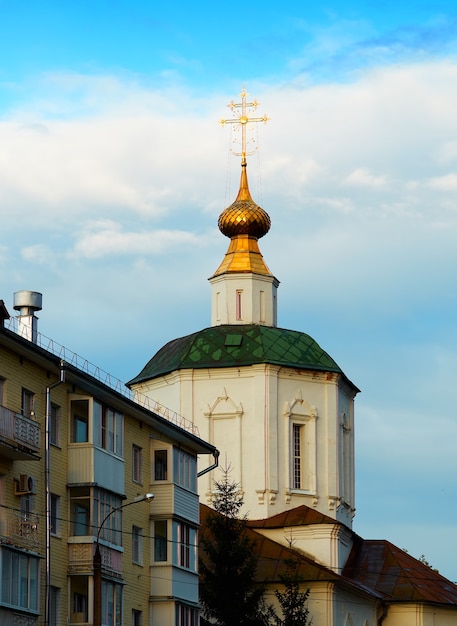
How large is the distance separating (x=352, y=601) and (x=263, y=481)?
17.9 feet

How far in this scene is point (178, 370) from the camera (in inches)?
2493

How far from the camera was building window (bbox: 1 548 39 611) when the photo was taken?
33594 millimetres

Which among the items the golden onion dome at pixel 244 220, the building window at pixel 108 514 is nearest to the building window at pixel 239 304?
the golden onion dome at pixel 244 220

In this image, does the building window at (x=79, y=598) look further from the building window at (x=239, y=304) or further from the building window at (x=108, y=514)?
the building window at (x=239, y=304)

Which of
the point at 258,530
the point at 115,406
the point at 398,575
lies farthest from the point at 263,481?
the point at 115,406

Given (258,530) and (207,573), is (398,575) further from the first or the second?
(207,573)

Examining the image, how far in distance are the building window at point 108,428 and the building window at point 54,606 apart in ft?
11.9

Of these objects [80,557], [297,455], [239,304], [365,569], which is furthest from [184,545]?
[239,304]

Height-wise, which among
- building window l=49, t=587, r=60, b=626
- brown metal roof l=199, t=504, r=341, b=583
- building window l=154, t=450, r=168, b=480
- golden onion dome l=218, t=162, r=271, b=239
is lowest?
building window l=49, t=587, r=60, b=626

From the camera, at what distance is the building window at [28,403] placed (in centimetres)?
3628

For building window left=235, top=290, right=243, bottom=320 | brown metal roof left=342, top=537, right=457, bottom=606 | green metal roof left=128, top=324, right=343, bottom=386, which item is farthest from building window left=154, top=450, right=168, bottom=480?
building window left=235, top=290, right=243, bottom=320

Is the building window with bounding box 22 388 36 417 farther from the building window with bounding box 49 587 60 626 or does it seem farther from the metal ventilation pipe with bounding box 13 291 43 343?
the building window with bounding box 49 587 60 626

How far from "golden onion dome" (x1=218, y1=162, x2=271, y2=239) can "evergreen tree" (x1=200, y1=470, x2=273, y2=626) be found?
59.9 ft

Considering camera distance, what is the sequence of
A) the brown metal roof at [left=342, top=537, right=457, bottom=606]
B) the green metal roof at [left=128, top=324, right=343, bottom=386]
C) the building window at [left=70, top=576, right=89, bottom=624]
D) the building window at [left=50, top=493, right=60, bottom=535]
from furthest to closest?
the green metal roof at [left=128, top=324, right=343, bottom=386] → the brown metal roof at [left=342, top=537, right=457, bottom=606] → the building window at [left=70, top=576, right=89, bottom=624] → the building window at [left=50, top=493, right=60, bottom=535]
